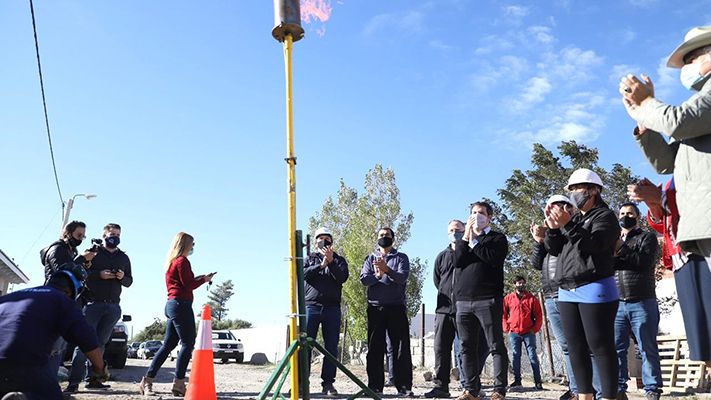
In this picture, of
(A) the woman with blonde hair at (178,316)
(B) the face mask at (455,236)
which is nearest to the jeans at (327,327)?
(A) the woman with blonde hair at (178,316)

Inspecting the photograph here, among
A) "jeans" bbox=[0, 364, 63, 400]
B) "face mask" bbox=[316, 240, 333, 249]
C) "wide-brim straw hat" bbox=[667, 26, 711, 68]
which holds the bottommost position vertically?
"jeans" bbox=[0, 364, 63, 400]

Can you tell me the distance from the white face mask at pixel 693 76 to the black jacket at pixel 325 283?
5390 mm

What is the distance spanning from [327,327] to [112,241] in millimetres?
3078

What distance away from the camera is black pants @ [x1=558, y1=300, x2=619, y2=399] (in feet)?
13.6

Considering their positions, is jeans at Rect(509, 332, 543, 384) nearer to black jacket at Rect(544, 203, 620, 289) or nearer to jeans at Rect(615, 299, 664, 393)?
jeans at Rect(615, 299, 664, 393)

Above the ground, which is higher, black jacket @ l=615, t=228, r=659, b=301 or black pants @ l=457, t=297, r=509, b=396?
black jacket @ l=615, t=228, r=659, b=301

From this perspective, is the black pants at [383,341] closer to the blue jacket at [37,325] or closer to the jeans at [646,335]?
the jeans at [646,335]

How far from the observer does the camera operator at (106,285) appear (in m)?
7.42

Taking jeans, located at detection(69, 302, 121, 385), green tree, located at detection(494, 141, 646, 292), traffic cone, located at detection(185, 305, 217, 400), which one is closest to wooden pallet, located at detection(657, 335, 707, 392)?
traffic cone, located at detection(185, 305, 217, 400)

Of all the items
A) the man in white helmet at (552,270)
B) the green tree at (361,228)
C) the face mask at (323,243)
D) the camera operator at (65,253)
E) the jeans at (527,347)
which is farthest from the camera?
the green tree at (361,228)

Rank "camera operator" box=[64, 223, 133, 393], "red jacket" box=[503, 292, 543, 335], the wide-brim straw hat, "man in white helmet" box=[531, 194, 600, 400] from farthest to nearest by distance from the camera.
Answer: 1. "red jacket" box=[503, 292, 543, 335]
2. "camera operator" box=[64, 223, 133, 393]
3. "man in white helmet" box=[531, 194, 600, 400]
4. the wide-brim straw hat

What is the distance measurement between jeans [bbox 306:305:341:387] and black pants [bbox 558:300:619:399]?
3916mm

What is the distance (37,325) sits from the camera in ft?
13.5

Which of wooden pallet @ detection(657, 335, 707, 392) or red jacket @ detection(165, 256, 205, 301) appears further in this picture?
wooden pallet @ detection(657, 335, 707, 392)
